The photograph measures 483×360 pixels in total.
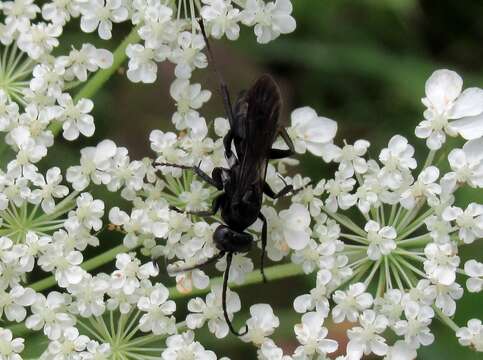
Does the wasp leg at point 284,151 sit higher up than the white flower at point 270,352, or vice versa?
the wasp leg at point 284,151

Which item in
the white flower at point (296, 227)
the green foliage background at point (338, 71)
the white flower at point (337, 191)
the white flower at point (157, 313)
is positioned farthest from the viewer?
the green foliage background at point (338, 71)

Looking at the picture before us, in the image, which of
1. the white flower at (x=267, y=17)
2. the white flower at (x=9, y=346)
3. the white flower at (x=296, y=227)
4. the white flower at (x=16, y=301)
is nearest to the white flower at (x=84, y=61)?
the white flower at (x=267, y=17)

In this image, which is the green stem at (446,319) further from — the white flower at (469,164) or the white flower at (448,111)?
the white flower at (448,111)

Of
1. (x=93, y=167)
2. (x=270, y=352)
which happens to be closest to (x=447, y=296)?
(x=270, y=352)

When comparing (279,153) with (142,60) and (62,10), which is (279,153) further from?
(62,10)

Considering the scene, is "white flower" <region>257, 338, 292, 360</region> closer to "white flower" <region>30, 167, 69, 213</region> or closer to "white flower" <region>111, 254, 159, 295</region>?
"white flower" <region>111, 254, 159, 295</region>

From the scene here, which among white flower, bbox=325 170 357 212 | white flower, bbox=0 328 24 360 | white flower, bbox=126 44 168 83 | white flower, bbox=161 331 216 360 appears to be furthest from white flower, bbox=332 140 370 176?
white flower, bbox=0 328 24 360
